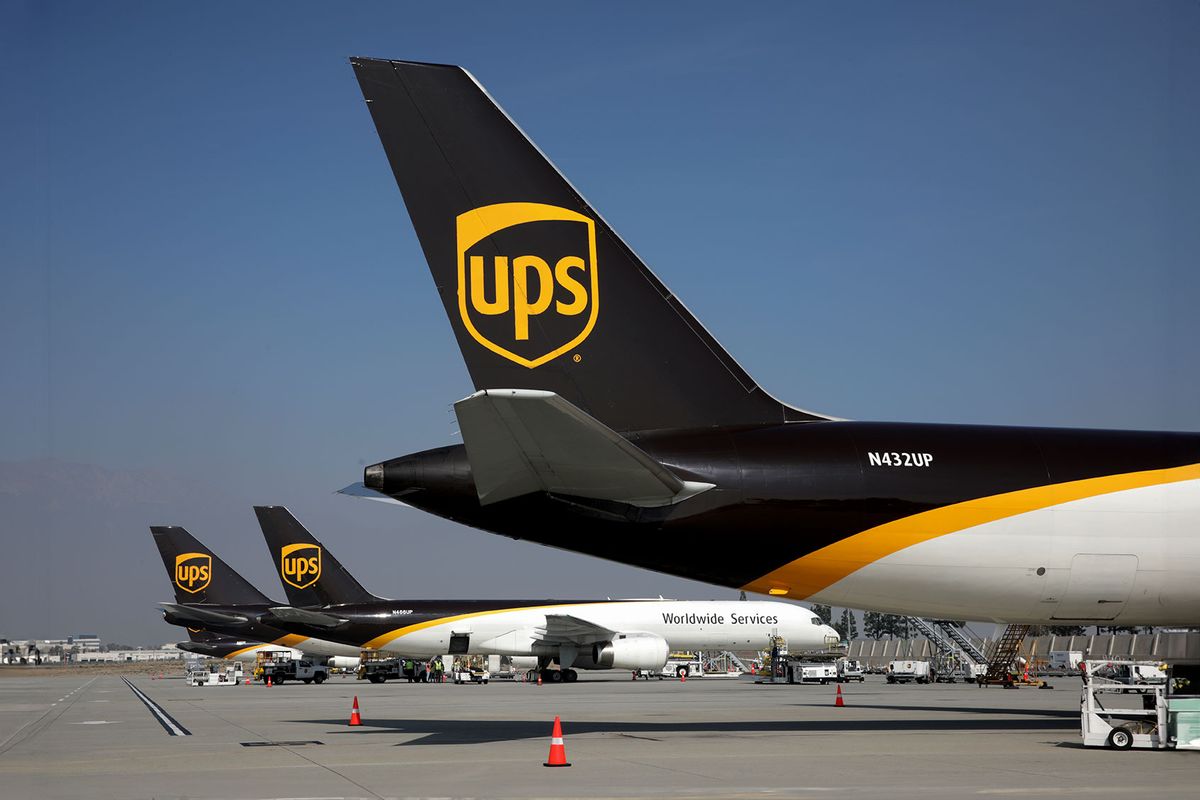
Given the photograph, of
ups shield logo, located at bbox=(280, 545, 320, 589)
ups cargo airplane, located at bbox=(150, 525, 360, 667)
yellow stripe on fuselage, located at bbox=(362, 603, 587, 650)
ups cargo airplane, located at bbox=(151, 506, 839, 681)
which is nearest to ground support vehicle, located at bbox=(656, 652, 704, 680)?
ups cargo airplane, located at bbox=(151, 506, 839, 681)

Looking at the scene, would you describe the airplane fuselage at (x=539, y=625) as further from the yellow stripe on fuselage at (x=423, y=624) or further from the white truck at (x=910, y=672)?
the white truck at (x=910, y=672)

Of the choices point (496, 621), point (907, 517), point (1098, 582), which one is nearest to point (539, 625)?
point (496, 621)

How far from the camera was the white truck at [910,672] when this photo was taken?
5156 centimetres

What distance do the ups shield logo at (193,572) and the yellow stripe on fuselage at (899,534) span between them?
155 feet

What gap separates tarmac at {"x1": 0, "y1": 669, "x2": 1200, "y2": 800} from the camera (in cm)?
1227

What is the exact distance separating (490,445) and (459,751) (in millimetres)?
4988

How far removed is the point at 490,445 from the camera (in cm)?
1465

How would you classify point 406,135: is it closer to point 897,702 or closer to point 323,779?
point 323,779

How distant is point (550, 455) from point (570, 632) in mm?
41194

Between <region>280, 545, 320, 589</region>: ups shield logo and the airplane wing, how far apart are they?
440 inches

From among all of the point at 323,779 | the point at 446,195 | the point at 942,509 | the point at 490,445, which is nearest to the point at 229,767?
the point at 323,779

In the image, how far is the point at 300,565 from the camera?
5653cm

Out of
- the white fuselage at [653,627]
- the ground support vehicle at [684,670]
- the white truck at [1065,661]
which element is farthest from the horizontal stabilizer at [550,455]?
the ground support vehicle at [684,670]

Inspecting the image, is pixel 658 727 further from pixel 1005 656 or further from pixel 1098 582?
pixel 1005 656
